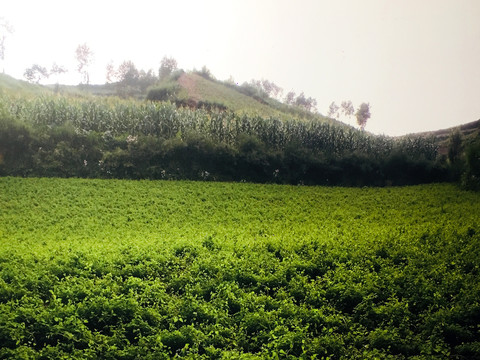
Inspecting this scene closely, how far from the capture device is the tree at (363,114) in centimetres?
10084

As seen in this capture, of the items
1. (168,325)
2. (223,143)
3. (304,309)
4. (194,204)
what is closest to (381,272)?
(304,309)

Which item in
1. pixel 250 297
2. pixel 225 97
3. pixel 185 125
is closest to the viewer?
pixel 250 297

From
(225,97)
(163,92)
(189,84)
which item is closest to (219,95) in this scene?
(225,97)

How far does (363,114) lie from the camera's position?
101438mm

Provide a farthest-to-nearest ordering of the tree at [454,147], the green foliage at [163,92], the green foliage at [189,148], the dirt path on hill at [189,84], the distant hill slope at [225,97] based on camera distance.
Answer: the dirt path on hill at [189,84] → the distant hill slope at [225,97] → the green foliage at [163,92] → the tree at [454,147] → the green foliage at [189,148]

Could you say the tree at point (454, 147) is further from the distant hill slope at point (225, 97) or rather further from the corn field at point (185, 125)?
the distant hill slope at point (225, 97)

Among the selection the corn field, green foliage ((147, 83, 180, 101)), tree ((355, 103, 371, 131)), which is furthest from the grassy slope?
tree ((355, 103, 371, 131))

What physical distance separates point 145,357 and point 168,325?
1.29 meters

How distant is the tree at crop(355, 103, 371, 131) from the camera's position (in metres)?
101

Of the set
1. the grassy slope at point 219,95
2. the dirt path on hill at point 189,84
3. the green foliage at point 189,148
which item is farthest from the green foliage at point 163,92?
the green foliage at point 189,148

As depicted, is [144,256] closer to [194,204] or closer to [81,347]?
[81,347]

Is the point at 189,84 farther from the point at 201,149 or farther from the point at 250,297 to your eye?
the point at 250,297

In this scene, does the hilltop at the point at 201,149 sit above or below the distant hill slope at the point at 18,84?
below

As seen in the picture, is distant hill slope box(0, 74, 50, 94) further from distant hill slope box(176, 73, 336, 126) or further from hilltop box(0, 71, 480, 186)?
hilltop box(0, 71, 480, 186)
